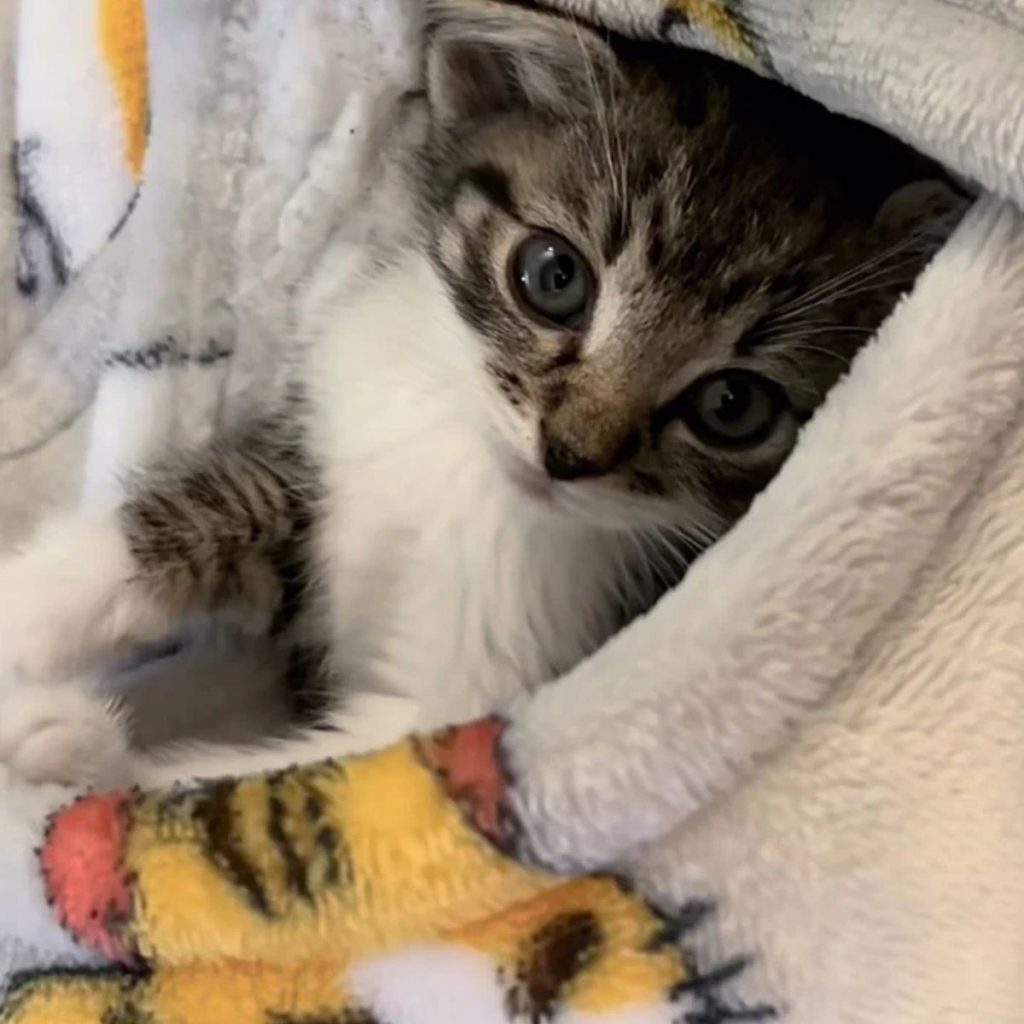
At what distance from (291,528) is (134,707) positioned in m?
0.19

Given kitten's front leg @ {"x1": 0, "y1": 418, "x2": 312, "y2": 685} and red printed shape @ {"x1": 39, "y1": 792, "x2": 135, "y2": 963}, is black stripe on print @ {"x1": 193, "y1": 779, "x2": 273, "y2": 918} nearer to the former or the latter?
red printed shape @ {"x1": 39, "y1": 792, "x2": 135, "y2": 963}

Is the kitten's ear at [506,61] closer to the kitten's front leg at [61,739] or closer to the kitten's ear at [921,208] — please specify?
the kitten's ear at [921,208]

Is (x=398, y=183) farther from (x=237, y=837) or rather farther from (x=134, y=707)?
(x=237, y=837)

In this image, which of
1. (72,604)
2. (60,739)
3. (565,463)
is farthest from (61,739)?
(565,463)

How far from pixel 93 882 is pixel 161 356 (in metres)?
0.54

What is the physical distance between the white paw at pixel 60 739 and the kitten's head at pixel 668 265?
334 millimetres

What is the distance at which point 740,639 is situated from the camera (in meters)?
0.83

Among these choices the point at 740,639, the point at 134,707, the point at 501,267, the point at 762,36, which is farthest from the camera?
the point at 134,707

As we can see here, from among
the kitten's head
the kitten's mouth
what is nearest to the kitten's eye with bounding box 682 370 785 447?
the kitten's head

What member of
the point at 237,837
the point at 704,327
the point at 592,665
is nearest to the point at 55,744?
the point at 237,837

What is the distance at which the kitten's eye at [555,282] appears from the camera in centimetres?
103

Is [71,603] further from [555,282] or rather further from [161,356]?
[555,282]

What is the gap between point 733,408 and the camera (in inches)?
40.6

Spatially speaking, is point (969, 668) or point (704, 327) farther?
point (704, 327)
